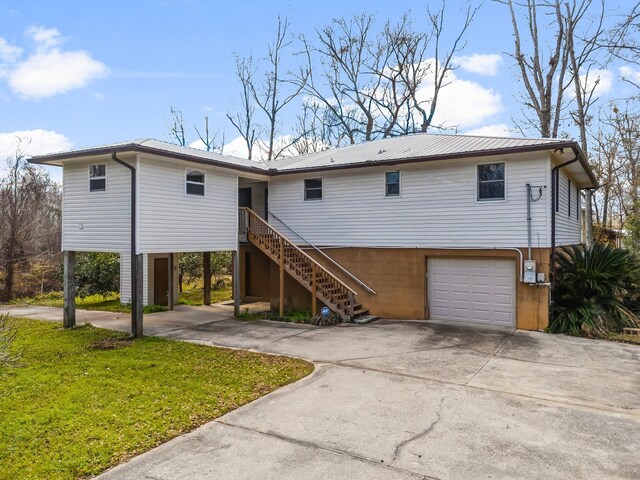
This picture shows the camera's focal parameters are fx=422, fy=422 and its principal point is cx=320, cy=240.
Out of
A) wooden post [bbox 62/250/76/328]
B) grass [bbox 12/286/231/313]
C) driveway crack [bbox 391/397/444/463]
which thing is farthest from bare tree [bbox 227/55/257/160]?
driveway crack [bbox 391/397/444/463]

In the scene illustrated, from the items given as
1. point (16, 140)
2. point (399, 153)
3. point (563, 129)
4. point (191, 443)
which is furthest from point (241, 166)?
point (563, 129)

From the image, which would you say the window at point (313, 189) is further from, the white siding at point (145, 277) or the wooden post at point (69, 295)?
the wooden post at point (69, 295)

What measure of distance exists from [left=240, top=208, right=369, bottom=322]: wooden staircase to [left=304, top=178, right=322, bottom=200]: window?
5.81ft

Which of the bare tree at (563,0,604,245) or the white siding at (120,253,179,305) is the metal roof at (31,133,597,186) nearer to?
the bare tree at (563,0,604,245)

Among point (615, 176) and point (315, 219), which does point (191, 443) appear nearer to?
point (315, 219)

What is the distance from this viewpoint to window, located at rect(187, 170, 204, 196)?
37.9 ft

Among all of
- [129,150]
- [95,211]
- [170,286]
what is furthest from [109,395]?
[170,286]

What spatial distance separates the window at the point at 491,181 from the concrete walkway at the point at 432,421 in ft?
13.3

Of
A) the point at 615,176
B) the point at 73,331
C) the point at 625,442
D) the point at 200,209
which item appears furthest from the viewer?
the point at 615,176

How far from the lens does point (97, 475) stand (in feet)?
13.2

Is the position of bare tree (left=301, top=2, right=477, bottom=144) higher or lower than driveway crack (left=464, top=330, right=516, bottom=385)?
higher

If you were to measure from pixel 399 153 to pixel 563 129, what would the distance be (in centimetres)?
1314

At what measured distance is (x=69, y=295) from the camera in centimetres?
1152

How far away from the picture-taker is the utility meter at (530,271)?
10305 millimetres
